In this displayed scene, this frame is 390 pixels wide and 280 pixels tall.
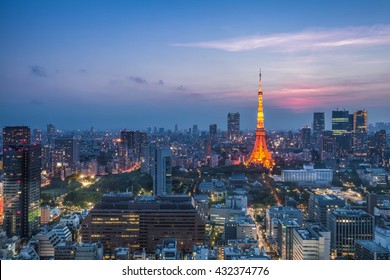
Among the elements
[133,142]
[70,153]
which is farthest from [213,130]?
[70,153]

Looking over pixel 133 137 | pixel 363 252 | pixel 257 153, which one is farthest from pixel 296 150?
pixel 363 252

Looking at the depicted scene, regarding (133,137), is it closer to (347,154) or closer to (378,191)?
(347,154)

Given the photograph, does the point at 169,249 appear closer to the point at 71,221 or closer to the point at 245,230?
the point at 245,230

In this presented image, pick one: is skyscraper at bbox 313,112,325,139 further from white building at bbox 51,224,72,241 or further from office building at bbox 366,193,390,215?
white building at bbox 51,224,72,241

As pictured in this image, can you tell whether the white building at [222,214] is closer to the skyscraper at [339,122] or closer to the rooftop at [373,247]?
the skyscraper at [339,122]

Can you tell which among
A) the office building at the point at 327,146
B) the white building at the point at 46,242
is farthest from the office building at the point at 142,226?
the office building at the point at 327,146

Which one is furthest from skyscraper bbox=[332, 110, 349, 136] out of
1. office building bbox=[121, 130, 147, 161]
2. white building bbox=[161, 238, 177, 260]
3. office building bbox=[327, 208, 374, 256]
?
office building bbox=[121, 130, 147, 161]
